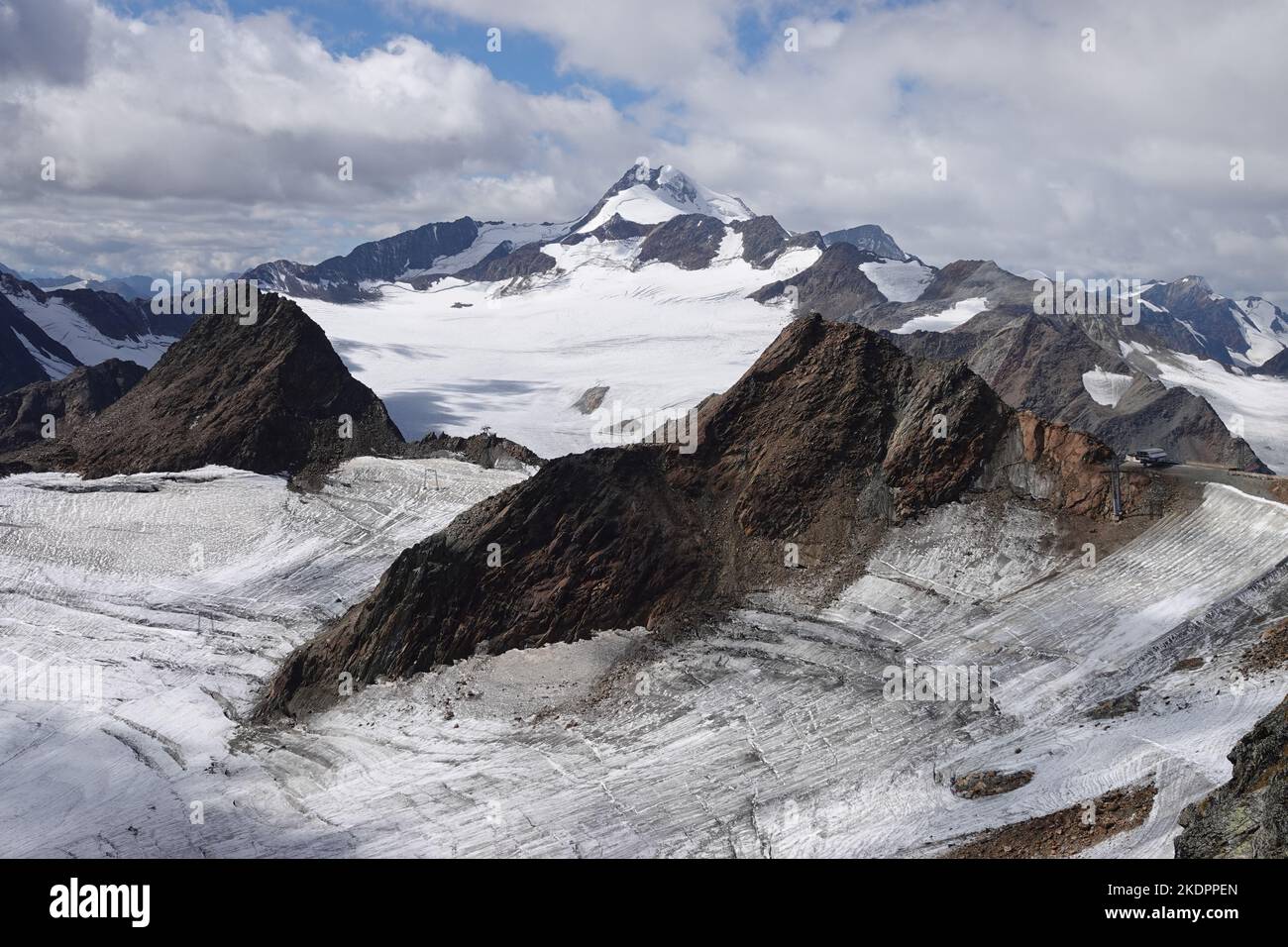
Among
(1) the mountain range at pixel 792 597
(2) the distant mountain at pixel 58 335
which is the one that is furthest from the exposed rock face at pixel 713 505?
(2) the distant mountain at pixel 58 335

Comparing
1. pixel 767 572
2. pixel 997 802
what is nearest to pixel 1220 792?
pixel 997 802

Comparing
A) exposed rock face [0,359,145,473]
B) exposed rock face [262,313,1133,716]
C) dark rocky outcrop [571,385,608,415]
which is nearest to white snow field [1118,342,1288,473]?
dark rocky outcrop [571,385,608,415]

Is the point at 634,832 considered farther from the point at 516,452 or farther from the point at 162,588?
the point at 516,452

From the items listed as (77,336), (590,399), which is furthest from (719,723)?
(77,336)

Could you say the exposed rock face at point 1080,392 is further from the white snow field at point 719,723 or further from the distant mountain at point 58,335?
the distant mountain at point 58,335

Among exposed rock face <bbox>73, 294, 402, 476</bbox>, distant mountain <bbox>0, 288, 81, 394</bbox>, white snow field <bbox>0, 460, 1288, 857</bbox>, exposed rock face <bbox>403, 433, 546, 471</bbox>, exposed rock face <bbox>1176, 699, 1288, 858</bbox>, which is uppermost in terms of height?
distant mountain <bbox>0, 288, 81, 394</bbox>

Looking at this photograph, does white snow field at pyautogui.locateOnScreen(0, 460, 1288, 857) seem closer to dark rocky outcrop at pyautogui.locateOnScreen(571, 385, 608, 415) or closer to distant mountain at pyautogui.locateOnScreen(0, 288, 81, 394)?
dark rocky outcrop at pyautogui.locateOnScreen(571, 385, 608, 415)

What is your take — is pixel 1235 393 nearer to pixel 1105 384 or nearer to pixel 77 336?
pixel 1105 384
